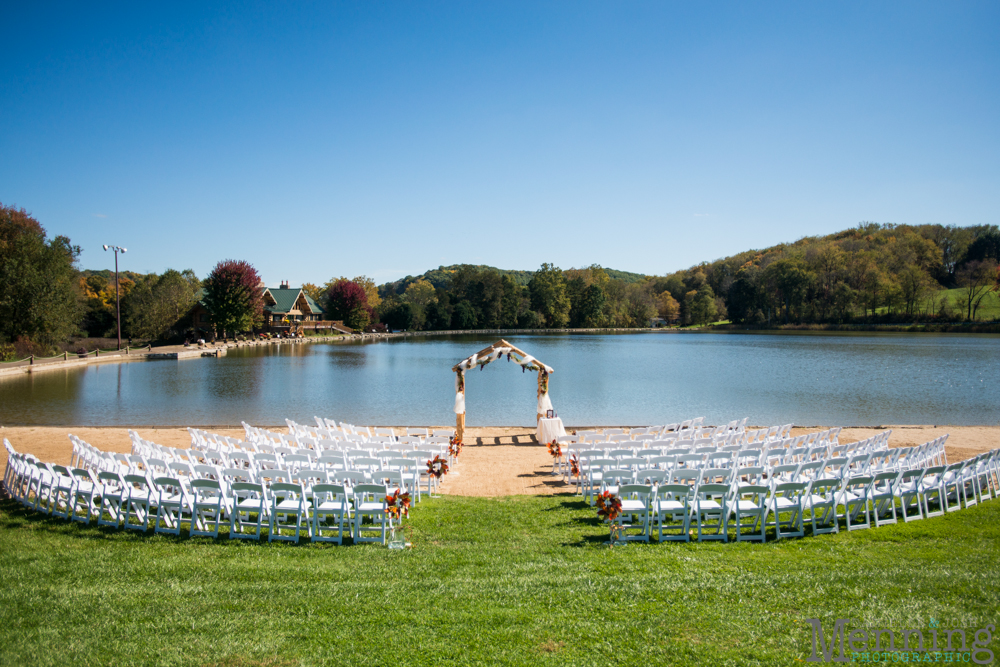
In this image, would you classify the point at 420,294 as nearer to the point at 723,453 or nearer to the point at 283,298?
the point at 283,298

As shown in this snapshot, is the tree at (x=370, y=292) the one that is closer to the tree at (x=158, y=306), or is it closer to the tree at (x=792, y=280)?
the tree at (x=158, y=306)

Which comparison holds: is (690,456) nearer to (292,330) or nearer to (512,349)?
(512,349)

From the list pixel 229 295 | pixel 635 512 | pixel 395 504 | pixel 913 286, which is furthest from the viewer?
pixel 913 286

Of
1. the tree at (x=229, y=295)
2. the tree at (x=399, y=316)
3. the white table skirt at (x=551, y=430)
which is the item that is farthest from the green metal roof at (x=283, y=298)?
the white table skirt at (x=551, y=430)

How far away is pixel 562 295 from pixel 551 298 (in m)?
2.24

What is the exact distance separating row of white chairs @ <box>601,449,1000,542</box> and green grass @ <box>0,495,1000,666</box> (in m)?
0.33

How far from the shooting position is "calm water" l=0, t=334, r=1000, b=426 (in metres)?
19.9

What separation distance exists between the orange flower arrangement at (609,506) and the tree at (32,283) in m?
41.0

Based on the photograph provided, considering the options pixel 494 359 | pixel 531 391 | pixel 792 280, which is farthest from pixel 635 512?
pixel 792 280

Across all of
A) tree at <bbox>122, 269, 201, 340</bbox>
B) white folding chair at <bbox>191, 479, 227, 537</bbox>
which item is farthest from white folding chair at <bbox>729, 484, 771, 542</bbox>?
tree at <bbox>122, 269, 201, 340</bbox>

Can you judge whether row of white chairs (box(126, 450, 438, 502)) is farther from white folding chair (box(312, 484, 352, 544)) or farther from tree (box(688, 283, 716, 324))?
tree (box(688, 283, 716, 324))

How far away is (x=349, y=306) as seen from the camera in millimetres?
85750

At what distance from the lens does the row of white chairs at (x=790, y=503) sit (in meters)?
6.19

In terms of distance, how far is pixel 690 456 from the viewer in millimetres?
8461
